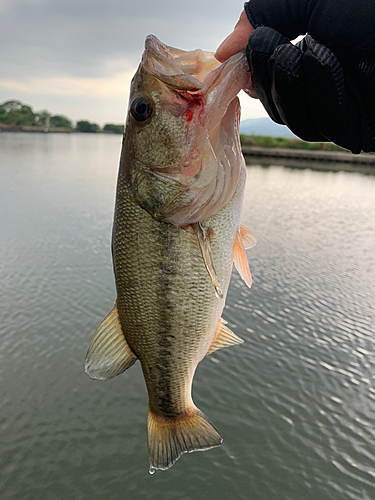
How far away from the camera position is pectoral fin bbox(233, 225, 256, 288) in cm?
207

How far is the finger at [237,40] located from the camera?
58.8 inches

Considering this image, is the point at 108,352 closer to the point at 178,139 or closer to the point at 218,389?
the point at 178,139

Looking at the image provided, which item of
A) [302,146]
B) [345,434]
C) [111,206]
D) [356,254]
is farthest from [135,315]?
[302,146]

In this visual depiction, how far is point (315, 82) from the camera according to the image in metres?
1.33

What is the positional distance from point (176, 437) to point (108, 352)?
2.20ft

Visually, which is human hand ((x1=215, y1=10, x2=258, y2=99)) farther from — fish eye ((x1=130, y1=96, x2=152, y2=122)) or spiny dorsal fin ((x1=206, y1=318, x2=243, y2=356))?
spiny dorsal fin ((x1=206, y1=318, x2=243, y2=356))

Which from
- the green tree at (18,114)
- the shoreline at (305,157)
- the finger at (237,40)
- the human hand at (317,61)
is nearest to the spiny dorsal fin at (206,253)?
the human hand at (317,61)

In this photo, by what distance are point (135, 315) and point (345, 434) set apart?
13.4ft

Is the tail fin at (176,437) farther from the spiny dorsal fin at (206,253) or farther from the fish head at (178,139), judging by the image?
the fish head at (178,139)

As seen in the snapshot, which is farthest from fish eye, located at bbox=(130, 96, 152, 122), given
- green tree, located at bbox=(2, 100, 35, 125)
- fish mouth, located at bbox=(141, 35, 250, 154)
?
green tree, located at bbox=(2, 100, 35, 125)

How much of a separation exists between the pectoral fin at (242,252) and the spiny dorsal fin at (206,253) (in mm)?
275

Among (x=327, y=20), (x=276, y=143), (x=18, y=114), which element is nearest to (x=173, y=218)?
(x=327, y=20)

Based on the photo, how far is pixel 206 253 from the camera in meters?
1.78

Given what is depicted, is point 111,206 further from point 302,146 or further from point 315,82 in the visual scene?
point 302,146
